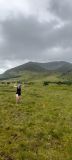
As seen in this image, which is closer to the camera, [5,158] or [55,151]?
[5,158]

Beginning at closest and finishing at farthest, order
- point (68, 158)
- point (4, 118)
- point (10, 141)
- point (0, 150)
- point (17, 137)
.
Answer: point (68, 158), point (0, 150), point (10, 141), point (17, 137), point (4, 118)

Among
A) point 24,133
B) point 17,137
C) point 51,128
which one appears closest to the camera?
point 17,137

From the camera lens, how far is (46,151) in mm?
17531

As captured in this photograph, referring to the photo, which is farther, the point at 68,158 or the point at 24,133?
the point at 24,133

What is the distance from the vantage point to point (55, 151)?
57.5 ft

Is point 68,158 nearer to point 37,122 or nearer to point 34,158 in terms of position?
point 34,158

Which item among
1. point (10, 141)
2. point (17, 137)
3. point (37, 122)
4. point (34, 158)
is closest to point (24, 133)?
point (17, 137)

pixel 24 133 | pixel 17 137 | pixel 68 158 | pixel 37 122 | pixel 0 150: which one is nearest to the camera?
pixel 68 158

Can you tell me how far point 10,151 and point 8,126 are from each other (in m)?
7.22

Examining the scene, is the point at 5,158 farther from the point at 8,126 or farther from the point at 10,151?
the point at 8,126

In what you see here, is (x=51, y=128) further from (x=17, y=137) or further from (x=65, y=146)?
(x=65, y=146)

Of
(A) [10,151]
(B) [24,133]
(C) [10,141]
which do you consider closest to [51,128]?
(B) [24,133]

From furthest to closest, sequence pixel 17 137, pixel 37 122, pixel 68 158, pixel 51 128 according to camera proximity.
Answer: pixel 37 122
pixel 51 128
pixel 17 137
pixel 68 158

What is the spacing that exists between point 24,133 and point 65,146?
15.5ft
